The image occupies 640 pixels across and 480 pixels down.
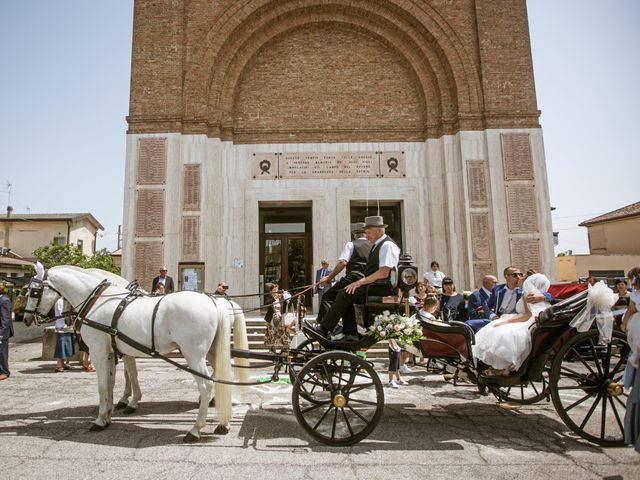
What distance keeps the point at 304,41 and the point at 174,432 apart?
13.3 metres

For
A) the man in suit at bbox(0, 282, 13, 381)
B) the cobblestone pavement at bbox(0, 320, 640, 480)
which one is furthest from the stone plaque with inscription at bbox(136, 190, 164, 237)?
the cobblestone pavement at bbox(0, 320, 640, 480)

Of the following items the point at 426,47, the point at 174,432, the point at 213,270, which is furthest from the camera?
the point at 426,47

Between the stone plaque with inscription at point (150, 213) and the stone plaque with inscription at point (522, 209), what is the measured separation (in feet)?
35.8

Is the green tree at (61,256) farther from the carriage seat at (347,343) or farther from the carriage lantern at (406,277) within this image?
the carriage lantern at (406,277)

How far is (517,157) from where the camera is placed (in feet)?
A: 41.9

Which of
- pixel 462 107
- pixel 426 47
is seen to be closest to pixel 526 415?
pixel 462 107

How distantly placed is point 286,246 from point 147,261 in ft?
14.6

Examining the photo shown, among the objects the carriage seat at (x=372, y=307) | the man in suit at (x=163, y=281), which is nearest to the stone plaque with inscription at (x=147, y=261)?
the man in suit at (x=163, y=281)

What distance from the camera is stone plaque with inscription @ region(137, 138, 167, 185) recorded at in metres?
12.5

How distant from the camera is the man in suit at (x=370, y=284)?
426 cm

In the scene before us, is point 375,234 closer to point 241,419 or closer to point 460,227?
point 241,419

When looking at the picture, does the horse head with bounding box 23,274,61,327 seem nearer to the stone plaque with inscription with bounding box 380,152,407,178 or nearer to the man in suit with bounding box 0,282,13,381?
the man in suit with bounding box 0,282,13,381

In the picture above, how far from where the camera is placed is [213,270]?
40.6 ft

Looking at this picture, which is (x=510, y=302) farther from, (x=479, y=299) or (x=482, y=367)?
(x=482, y=367)
